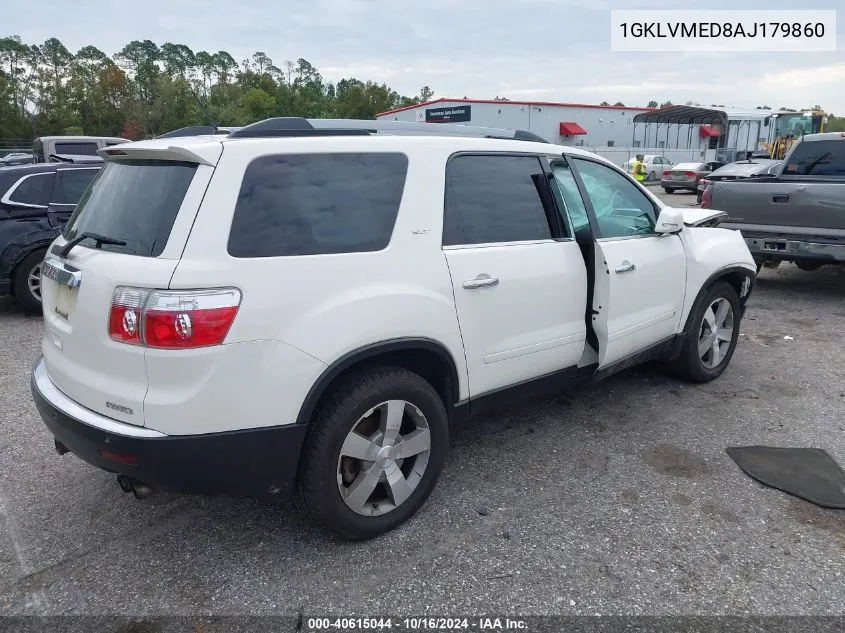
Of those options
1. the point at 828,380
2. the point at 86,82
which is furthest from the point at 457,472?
the point at 86,82

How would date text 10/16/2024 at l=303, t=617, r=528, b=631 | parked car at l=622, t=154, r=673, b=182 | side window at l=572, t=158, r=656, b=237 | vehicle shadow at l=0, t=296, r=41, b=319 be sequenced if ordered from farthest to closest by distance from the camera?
parked car at l=622, t=154, r=673, b=182 → vehicle shadow at l=0, t=296, r=41, b=319 → side window at l=572, t=158, r=656, b=237 → date text 10/16/2024 at l=303, t=617, r=528, b=631

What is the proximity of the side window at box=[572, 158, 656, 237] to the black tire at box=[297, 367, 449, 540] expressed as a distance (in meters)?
1.62

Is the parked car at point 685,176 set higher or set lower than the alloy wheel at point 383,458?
higher

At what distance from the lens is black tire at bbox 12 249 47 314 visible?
7.22 m

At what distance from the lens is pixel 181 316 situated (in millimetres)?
2324

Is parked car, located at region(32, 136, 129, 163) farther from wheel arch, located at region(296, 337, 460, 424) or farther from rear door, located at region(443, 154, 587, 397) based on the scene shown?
wheel arch, located at region(296, 337, 460, 424)

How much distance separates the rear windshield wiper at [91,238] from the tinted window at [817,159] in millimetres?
8526

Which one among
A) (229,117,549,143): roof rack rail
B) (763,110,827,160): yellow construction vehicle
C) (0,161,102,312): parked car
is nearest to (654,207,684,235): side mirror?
(229,117,549,143): roof rack rail

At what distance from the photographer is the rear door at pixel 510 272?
3135 millimetres

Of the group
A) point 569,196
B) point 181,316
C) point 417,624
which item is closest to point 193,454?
point 181,316

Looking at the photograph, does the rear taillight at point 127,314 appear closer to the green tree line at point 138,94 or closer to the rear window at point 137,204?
the rear window at point 137,204

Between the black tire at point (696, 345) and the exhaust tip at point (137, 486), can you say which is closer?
the exhaust tip at point (137, 486)

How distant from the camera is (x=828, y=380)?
5.08 meters

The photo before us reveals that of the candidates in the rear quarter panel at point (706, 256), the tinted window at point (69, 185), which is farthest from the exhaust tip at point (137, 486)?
the tinted window at point (69, 185)
